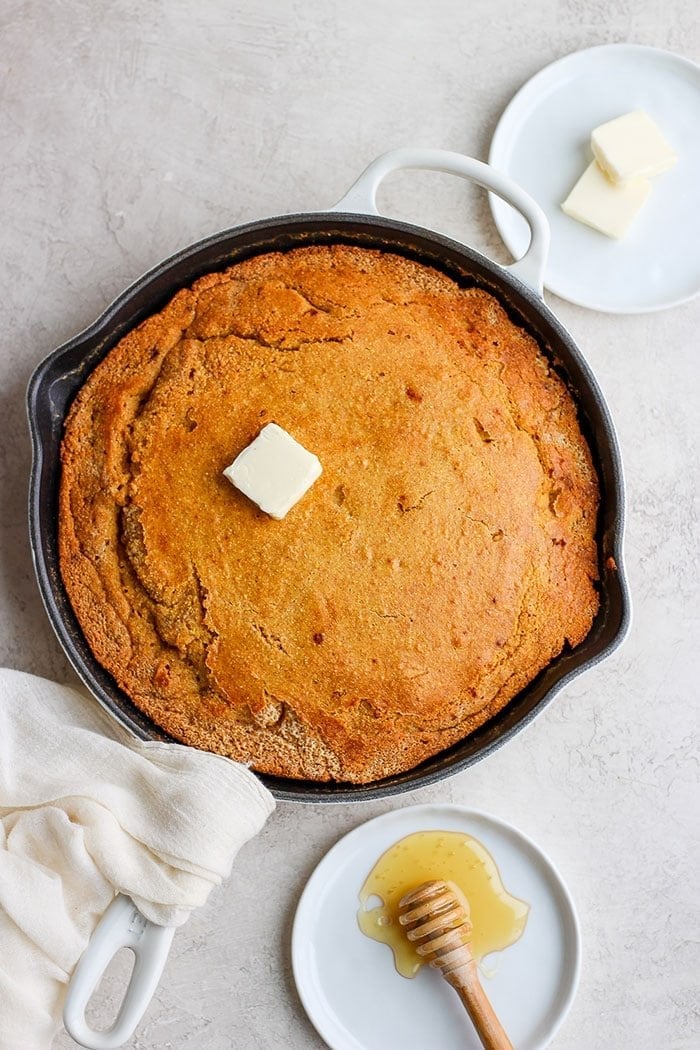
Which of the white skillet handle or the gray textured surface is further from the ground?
the gray textured surface

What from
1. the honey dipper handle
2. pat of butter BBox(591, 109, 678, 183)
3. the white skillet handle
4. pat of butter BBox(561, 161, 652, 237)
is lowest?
the white skillet handle

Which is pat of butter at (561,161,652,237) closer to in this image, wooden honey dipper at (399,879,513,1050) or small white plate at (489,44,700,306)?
small white plate at (489,44,700,306)

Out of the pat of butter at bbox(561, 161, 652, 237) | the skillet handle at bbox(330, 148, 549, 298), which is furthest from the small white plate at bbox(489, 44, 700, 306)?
the skillet handle at bbox(330, 148, 549, 298)

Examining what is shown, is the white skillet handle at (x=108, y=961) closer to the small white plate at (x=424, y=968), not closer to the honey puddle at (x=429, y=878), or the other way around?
the small white plate at (x=424, y=968)

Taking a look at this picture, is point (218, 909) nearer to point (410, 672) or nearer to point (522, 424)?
point (410, 672)

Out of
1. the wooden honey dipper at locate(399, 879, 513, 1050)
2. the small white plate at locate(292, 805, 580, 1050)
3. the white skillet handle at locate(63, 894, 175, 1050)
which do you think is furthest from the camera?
the small white plate at locate(292, 805, 580, 1050)

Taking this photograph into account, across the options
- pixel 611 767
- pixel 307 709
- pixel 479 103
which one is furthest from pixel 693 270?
pixel 307 709

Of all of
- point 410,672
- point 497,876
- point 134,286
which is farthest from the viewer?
point 497,876
